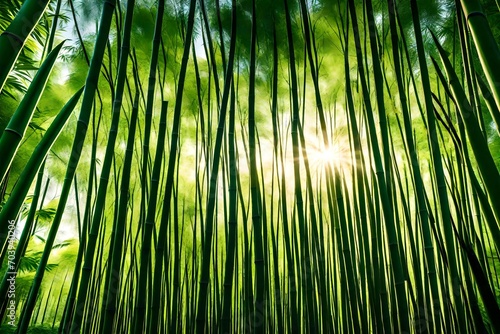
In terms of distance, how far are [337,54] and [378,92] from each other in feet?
5.70

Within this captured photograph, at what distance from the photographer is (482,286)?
477 mm

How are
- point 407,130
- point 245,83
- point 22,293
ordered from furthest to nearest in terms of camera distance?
1. point 22,293
2. point 245,83
3. point 407,130

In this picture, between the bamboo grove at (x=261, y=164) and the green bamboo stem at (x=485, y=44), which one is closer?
the green bamboo stem at (x=485, y=44)

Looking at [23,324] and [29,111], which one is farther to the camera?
[23,324]

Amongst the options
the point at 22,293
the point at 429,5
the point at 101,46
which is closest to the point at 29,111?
the point at 101,46

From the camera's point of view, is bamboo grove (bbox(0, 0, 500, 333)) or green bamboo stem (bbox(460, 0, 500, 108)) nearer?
green bamboo stem (bbox(460, 0, 500, 108))

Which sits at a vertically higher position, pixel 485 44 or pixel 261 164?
pixel 261 164

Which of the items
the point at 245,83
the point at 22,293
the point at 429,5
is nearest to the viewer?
the point at 429,5

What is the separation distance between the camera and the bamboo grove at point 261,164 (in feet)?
2.27

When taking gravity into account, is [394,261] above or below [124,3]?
below

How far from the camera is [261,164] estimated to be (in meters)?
1.60

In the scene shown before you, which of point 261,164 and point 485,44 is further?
point 261,164

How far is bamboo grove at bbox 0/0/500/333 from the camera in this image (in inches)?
27.2

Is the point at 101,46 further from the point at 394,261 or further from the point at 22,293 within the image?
the point at 22,293
